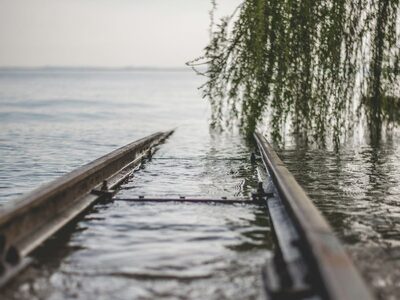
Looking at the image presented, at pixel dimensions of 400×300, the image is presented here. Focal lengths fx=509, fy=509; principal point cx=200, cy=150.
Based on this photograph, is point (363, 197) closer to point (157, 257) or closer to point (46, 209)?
point (157, 257)

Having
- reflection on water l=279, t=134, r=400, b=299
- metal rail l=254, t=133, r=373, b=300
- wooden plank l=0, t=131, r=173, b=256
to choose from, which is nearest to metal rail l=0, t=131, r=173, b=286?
wooden plank l=0, t=131, r=173, b=256

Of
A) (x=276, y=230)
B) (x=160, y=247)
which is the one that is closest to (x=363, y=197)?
(x=276, y=230)

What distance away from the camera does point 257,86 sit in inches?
406

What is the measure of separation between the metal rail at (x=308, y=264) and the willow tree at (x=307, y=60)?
582 cm

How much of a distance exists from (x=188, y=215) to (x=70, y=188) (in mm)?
1224

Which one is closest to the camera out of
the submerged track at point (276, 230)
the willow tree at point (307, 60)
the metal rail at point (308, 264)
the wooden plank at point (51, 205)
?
the metal rail at point (308, 264)

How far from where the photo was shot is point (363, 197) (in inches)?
256

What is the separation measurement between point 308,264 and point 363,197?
3741 mm

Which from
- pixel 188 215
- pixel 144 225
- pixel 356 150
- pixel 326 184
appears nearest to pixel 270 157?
pixel 326 184

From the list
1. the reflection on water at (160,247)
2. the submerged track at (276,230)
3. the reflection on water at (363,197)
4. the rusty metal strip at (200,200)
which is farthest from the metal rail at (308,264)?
the rusty metal strip at (200,200)

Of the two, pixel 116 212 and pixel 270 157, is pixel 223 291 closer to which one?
pixel 116 212

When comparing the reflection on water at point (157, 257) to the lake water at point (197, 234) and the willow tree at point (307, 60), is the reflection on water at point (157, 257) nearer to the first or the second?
the lake water at point (197, 234)

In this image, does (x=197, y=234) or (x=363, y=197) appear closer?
(x=197, y=234)

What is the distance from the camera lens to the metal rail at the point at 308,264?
7.85 ft
